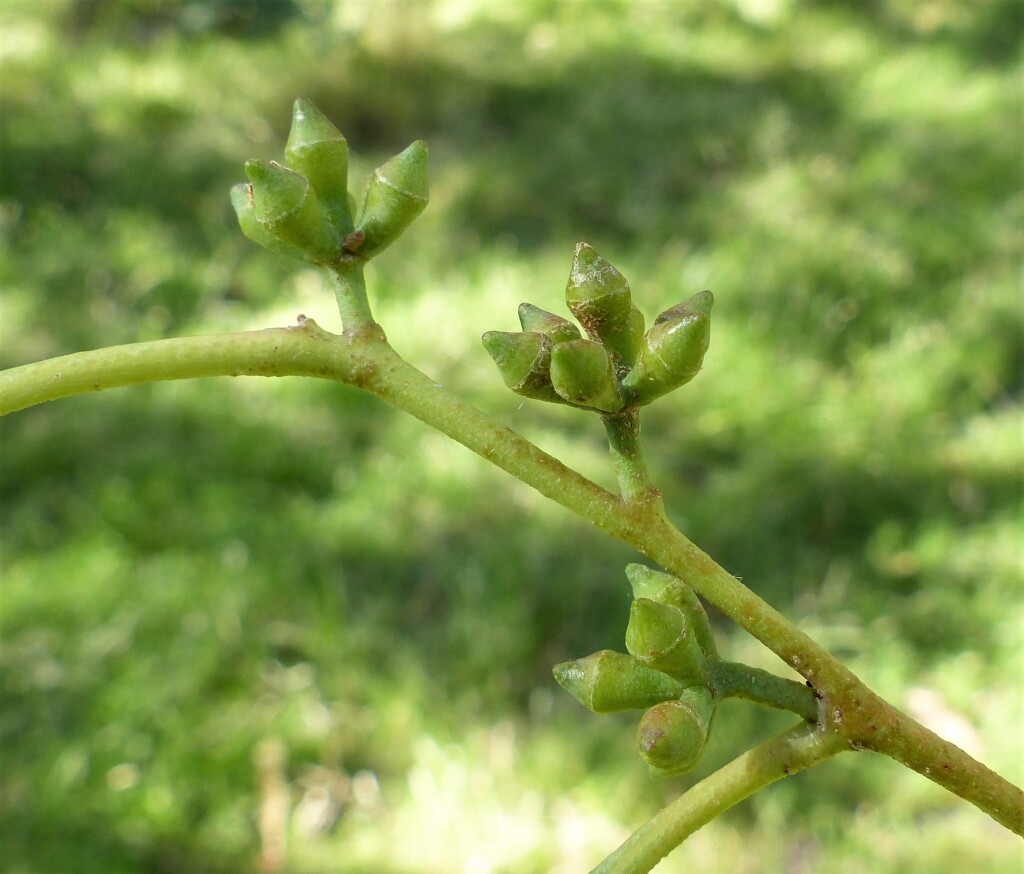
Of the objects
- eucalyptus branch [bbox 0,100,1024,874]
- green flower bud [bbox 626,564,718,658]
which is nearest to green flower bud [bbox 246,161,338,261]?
eucalyptus branch [bbox 0,100,1024,874]

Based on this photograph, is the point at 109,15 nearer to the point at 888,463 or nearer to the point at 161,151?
the point at 161,151

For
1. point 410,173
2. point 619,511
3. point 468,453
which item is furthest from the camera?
point 468,453

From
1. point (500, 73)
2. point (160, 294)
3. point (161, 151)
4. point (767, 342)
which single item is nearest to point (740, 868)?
point (767, 342)

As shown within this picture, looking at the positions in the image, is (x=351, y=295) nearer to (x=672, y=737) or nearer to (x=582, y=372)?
(x=582, y=372)

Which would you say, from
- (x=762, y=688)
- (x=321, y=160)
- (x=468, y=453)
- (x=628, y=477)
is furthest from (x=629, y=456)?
(x=468, y=453)

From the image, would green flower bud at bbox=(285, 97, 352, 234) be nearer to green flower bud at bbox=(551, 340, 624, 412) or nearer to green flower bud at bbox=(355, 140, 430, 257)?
green flower bud at bbox=(355, 140, 430, 257)

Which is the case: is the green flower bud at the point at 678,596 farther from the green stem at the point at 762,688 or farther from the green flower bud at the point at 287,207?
the green flower bud at the point at 287,207
